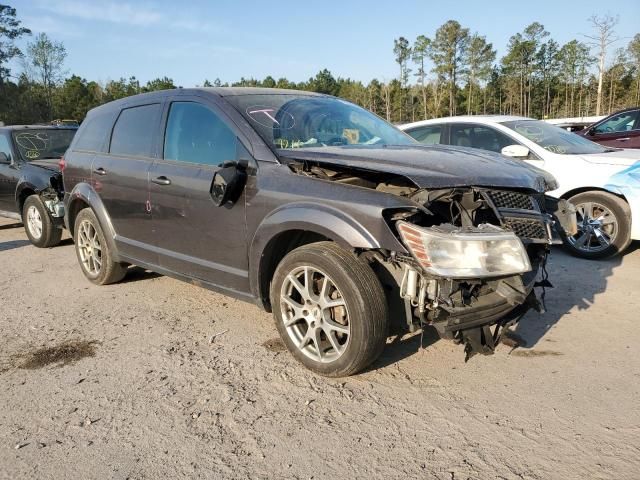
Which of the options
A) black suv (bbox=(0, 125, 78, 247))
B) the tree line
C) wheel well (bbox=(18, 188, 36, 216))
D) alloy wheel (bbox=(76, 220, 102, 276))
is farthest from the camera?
the tree line

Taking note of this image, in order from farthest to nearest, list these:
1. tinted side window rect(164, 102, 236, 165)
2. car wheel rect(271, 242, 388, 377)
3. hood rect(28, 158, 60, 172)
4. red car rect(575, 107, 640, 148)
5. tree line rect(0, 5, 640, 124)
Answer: tree line rect(0, 5, 640, 124)
red car rect(575, 107, 640, 148)
hood rect(28, 158, 60, 172)
tinted side window rect(164, 102, 236, 165)
car wheel rect(271, 242, 388, 377)

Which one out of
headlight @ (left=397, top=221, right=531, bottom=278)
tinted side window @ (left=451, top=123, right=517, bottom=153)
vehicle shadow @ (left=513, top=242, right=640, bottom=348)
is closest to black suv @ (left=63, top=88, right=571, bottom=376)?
headlight @ (left=397, top=221, right=531, bottom=278)

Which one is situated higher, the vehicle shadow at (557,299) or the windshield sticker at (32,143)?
the windshield sticker at (32,143)

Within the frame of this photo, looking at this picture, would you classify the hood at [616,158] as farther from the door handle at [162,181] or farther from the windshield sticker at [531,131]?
the door handle at [162,181]

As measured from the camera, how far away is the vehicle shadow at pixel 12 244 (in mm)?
7623

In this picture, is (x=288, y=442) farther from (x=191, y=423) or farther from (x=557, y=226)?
(x=557, y=226)

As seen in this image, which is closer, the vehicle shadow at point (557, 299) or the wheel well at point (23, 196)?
the vehicle shadow at point (557, 299)

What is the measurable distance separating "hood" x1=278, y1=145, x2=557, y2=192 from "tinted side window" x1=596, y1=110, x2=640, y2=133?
26.3 feet

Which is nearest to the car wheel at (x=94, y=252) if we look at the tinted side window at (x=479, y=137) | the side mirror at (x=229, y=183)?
the side mirror at (x=229, y=183)

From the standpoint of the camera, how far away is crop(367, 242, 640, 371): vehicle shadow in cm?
364

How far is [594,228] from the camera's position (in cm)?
588

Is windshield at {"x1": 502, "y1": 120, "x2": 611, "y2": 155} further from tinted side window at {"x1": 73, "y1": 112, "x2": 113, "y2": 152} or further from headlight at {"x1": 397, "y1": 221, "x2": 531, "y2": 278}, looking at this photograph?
tinted side window at {"x1": 73, "y1": 112, "x2": 113, "y2": 152}

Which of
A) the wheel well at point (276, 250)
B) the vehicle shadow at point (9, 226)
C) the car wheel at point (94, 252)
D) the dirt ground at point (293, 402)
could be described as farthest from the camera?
the vehicle shadow at point (9, 226)

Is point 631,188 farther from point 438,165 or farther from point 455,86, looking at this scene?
point 455,86
